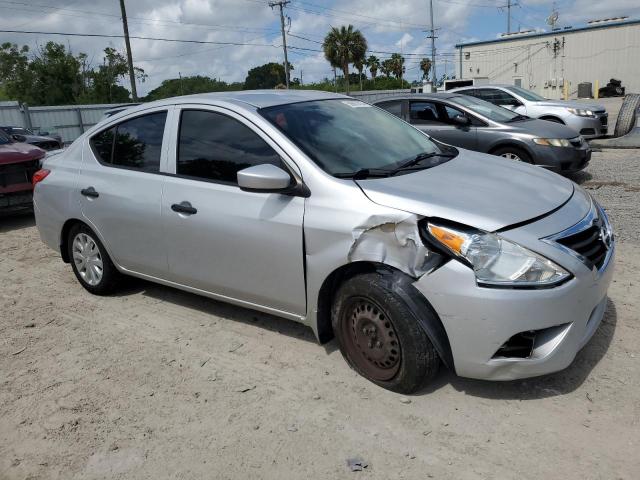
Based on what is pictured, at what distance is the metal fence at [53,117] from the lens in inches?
979

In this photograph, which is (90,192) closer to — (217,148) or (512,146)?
(217,148)

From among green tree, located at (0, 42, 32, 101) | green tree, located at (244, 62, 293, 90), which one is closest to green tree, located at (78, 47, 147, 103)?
green tree, located at (0, 42, 32, 101)

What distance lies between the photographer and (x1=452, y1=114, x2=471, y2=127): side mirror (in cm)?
894

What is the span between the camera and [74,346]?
4.17 meters

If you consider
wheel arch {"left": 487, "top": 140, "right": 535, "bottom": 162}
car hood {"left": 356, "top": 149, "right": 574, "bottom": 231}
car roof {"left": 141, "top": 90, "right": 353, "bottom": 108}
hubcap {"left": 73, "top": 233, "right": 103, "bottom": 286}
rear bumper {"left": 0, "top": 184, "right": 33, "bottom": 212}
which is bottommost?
hubcap {"left": 73, "top": 233, "right": 103, "bottom": 286}

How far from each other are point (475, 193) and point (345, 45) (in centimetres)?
5521

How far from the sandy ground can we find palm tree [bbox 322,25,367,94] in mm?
53069

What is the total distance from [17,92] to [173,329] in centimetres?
5328

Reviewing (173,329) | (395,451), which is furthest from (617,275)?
(173,329)

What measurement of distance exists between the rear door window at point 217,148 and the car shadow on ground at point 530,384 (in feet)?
5.44

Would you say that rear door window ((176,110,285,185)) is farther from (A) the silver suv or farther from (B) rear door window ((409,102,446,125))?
(B) rear door window ((409,102,446,125))

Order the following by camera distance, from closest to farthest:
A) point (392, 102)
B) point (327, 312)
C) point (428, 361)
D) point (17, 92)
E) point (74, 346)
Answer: point (428, 361)
point (327, 312)
point (74, 346)
point (392, 102)
point (17, 92)

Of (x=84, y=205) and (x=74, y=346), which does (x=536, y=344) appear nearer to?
(x=74, y=346)

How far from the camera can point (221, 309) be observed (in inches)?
182
